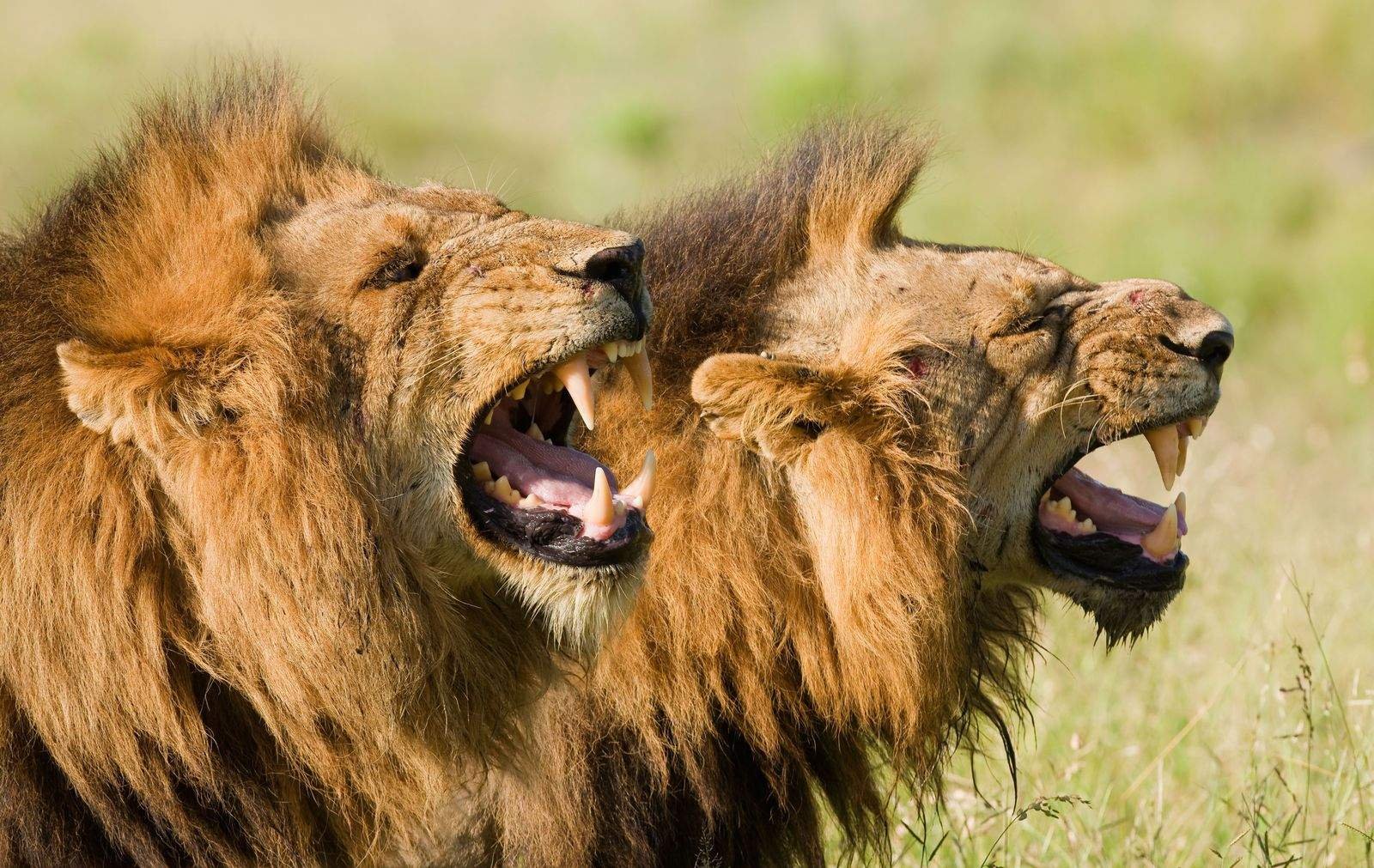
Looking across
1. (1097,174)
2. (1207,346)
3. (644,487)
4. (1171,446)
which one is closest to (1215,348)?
(1207,346)

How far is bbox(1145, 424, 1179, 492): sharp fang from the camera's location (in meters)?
3.57

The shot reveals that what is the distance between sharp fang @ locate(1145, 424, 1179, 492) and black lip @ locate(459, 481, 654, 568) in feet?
4.29

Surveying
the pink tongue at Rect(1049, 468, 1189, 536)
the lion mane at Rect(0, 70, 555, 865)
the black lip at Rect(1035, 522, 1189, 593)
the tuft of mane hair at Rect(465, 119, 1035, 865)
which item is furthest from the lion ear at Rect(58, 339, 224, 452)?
the pink tongue at Rect(1049, 468, 1189, 536)

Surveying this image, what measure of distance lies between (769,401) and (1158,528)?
976mm

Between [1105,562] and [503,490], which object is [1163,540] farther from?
[503,490]

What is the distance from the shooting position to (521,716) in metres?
3.10

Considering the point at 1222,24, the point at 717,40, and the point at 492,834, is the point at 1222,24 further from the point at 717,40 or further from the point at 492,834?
the point at 492,834

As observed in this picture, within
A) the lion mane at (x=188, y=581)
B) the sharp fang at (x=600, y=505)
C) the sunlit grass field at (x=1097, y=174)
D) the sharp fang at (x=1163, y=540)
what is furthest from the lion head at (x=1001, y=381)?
the lion mane at (x=188, y=581)

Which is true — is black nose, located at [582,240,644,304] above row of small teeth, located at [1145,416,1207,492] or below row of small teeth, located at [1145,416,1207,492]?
above

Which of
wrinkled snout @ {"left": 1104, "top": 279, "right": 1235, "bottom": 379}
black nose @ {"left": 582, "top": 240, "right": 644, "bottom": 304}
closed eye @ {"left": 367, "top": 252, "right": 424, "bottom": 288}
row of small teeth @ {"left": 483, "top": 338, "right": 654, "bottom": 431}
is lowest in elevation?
row of small teeth @ {"left": 483, "top": 338, "right": 654, "bottom": 431}

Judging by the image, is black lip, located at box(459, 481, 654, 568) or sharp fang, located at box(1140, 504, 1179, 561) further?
sharp fang, located at box(1140, 504, 1179, 561)

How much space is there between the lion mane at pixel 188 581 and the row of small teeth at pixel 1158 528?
141 centimetres

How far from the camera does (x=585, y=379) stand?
9.61 feet

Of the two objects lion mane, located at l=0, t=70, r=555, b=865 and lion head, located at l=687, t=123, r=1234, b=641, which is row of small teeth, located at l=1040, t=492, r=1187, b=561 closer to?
lion head, located at l=687, t=123, r=1234, b=641
